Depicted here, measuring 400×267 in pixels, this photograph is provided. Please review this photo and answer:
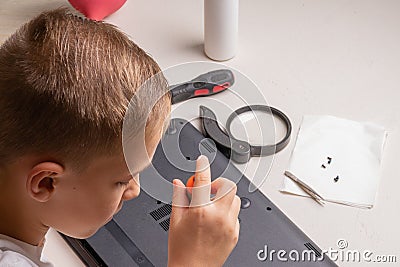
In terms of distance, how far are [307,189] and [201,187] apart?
A: 211mm

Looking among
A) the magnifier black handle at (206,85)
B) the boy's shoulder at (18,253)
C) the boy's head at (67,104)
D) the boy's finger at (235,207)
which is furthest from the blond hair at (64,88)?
the magnifier black handle at (206,85)

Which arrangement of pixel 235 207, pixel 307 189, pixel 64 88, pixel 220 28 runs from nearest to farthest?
pixel 64 88 < pixel 235 207 < pixel 307 189 < pixel 220 28

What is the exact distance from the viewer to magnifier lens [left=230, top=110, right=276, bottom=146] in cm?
104

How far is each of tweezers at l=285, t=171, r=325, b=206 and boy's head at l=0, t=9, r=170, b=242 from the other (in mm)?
322

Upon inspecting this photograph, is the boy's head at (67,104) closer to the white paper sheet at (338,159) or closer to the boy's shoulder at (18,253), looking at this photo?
the boy's shoulder at (18,253)

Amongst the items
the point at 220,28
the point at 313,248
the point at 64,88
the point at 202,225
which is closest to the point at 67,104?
the point at 64,88

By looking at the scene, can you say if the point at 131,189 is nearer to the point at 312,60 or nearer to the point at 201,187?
the point at 201,187

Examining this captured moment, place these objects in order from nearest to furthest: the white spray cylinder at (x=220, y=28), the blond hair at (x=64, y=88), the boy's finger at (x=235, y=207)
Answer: the blond hair at (x=64, y=88) < the boy's finger at (x=235, y=207) < the white spray cylinder at (x=220, y=28)

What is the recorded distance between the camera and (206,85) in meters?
1.10

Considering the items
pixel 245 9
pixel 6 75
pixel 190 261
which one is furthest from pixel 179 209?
pixel 245 9

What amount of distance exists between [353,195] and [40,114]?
0.48 metres

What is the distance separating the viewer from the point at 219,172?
35.9 inches

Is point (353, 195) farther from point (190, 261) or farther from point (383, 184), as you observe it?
point (190, 261)

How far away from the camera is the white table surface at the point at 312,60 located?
96 centimetres
